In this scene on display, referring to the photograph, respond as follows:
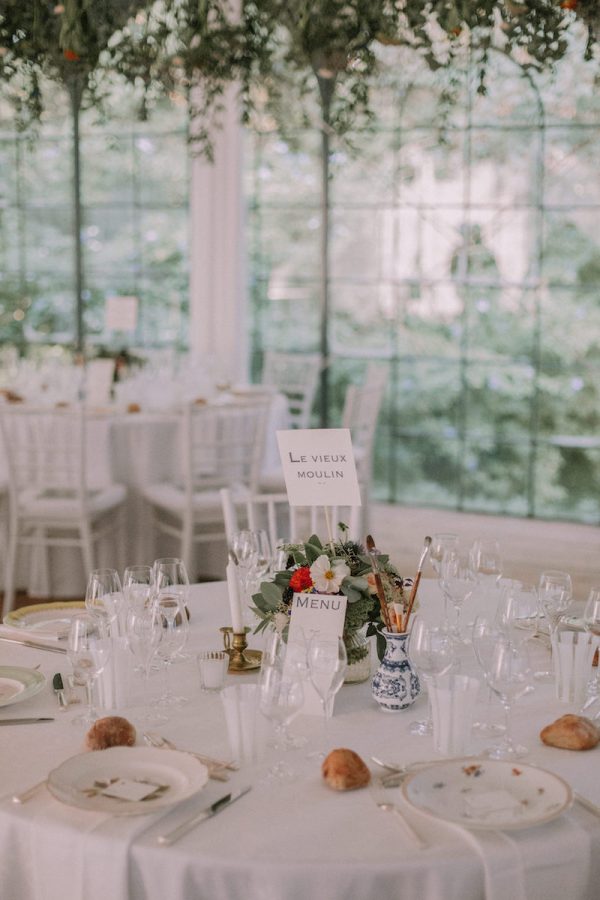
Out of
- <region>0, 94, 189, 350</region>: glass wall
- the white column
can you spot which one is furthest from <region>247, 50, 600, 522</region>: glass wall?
<region>0, 94, 189, 350</region>: glass wall

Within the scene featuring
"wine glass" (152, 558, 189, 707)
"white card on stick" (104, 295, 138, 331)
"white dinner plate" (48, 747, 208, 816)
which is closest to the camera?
"white dinner plate" (48, 747, 208, 816)

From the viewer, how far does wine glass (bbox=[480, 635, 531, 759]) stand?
70.4 inches

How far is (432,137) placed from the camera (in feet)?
21.7

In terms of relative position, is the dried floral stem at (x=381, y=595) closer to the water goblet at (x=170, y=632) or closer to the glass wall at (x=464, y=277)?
the water goblet at (x=170, y=632)

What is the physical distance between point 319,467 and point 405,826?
32.4 inches

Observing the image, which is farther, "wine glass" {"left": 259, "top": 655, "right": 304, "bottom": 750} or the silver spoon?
"wine glass" {"left": 259, "top": 655, "right": 304, "bottom": 750}

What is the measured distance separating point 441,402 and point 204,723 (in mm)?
5077

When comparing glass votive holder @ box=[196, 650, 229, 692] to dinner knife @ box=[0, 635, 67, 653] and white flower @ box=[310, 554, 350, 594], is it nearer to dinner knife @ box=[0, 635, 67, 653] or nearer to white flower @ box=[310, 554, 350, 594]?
white flower @ box=[310, 554, 350, 594]

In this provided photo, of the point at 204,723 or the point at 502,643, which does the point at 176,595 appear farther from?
the point at 502,643

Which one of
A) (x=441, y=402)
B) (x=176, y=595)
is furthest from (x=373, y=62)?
(x=176, y=595)

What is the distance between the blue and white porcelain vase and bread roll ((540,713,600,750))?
247 millimetres

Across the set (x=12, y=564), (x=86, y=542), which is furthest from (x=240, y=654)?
(x=12, y=564)

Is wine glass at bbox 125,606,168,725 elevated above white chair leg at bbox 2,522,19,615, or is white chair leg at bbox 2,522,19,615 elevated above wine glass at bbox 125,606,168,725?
wine glass at bbox 125,606,168,725

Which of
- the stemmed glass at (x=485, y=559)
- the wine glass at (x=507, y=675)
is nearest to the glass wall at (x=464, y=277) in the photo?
the stemmed glass at (x=485, y=559)
